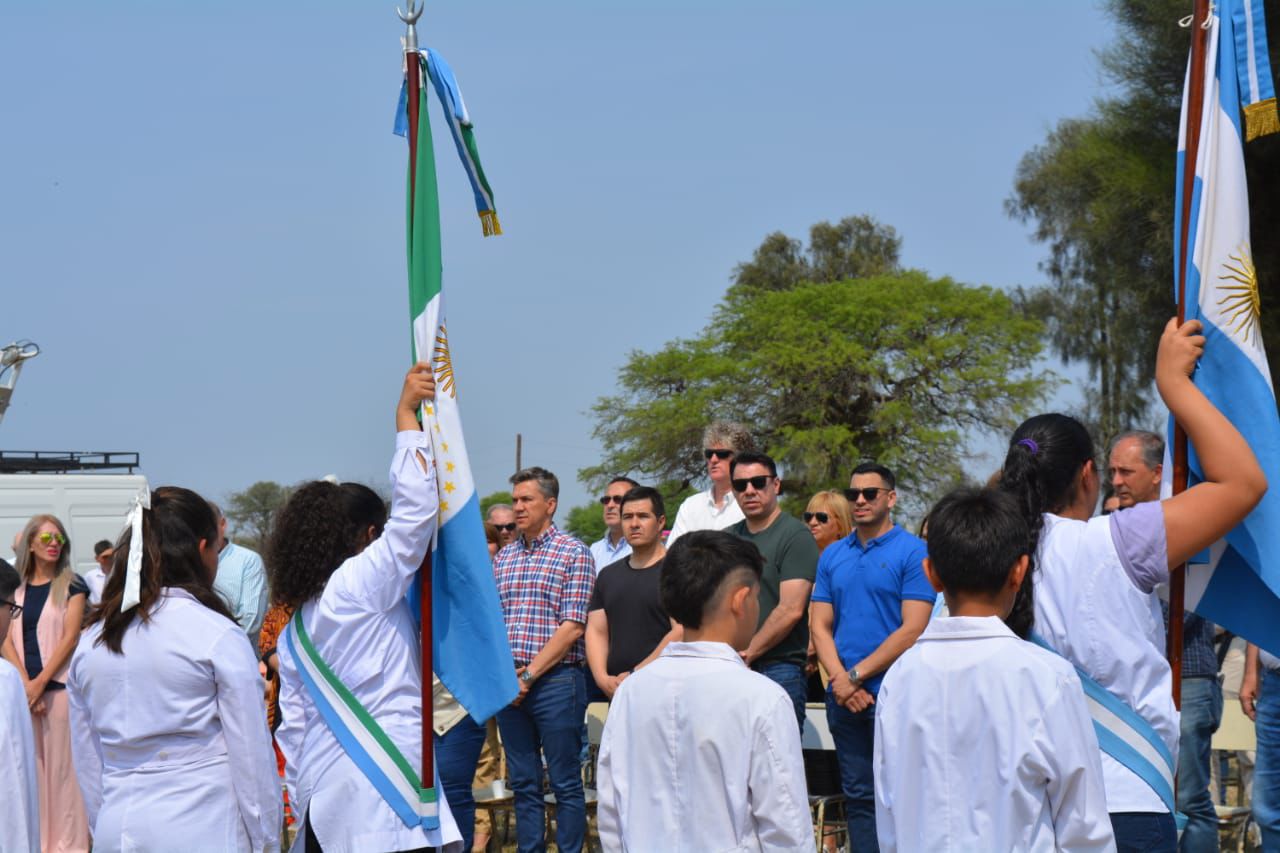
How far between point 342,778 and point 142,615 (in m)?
0.77

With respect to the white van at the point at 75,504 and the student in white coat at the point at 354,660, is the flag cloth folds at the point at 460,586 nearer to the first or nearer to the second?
the student in white coat at the point at 354,660

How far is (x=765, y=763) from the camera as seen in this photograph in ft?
12.0

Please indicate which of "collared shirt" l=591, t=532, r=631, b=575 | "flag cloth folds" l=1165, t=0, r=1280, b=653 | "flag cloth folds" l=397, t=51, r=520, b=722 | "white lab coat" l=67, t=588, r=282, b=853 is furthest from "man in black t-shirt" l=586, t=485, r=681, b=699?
"flag cloth folds" l=1165, t=0, r=1280, b=653

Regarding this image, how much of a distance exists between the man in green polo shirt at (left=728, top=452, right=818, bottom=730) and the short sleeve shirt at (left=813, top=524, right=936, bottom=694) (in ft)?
0.72

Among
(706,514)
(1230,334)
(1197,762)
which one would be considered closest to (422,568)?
(1230,334)

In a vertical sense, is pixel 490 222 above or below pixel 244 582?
above

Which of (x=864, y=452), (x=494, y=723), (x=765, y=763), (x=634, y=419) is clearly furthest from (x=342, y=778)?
(x=634, y=419)

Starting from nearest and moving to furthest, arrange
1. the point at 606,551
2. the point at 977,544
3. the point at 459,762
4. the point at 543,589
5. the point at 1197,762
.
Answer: the point at 977,544 < the point at 1197,762 < the point at 459,762 < the point at 543,589 < the point at 606,551

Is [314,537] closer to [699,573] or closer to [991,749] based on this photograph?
[699,573]

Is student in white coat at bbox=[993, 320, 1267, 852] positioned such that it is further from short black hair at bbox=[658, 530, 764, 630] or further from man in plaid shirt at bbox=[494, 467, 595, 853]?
man in plaid shirt at bbox=[494, 467, 595, 853]

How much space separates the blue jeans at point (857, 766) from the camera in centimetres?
694

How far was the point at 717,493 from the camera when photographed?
8930 mm

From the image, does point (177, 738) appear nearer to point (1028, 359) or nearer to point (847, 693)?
point (847, 693)

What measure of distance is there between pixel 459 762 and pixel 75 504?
8.99 meters
